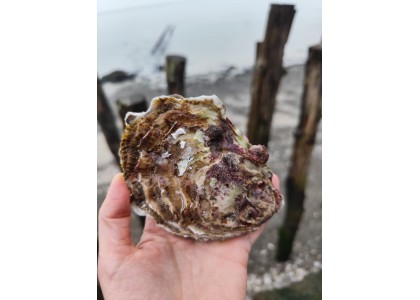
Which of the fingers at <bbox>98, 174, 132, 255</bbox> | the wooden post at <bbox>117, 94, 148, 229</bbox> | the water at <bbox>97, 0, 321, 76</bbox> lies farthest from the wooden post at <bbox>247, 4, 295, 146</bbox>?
the fingers at <bbox>98, 174, 132, 255</bbox>

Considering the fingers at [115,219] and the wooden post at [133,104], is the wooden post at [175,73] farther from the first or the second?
the fingers at [115,219]

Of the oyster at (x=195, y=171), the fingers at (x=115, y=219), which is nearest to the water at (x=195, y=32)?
the oyster at (x=195, y=171)

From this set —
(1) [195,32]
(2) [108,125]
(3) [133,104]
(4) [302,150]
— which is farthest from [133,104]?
(4) [302,150]

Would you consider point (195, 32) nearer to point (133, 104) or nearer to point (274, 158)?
point (133, 104)

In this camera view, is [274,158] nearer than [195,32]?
No

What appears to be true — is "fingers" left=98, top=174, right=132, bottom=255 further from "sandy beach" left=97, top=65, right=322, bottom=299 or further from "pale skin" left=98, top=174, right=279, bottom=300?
"sandy beach" left=97, top=65, right=322, bottom=299
